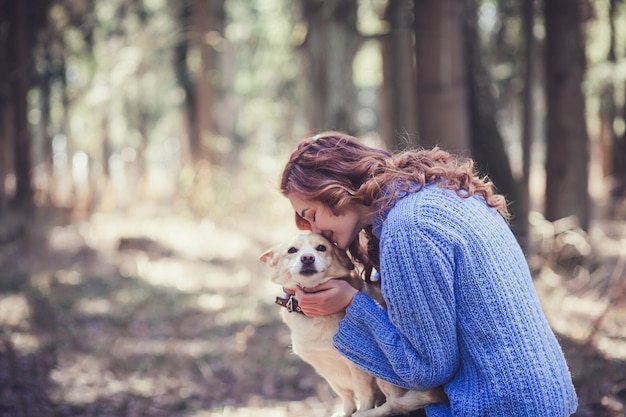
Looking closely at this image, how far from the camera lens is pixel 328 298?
304 centimetres

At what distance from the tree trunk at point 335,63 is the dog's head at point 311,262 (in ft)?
14.7

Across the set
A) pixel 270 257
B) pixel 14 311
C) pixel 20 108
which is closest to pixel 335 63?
pixel 270 257

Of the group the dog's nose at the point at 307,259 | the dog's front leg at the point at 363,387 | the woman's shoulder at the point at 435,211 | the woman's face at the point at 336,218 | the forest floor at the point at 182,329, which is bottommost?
the forest floor at the point at 182,329

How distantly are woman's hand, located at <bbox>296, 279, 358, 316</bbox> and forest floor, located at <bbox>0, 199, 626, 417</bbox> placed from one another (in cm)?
223

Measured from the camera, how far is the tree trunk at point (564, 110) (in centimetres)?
881

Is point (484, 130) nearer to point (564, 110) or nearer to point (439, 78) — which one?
point (564, 110)

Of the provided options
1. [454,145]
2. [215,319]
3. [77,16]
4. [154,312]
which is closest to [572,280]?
[454,145]

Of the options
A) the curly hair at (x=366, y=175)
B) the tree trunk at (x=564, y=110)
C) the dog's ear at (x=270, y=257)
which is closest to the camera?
the curly hair at (x=366, y=175)

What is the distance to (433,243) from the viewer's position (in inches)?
99.3

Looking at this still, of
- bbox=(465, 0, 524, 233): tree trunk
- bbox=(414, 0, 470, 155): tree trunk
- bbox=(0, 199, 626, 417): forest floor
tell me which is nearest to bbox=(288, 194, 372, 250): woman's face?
bbox=(0, 199, 626, 417): forest floor

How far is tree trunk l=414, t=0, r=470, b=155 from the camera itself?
6.36 m

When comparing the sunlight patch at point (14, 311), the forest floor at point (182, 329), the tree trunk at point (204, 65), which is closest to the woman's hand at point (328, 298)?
the forest floor at point (182, 329)

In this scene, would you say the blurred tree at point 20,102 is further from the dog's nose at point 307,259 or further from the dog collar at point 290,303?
the dog's nose at point 307,259

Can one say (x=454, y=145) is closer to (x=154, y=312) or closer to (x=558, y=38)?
(x=558, y=38)
